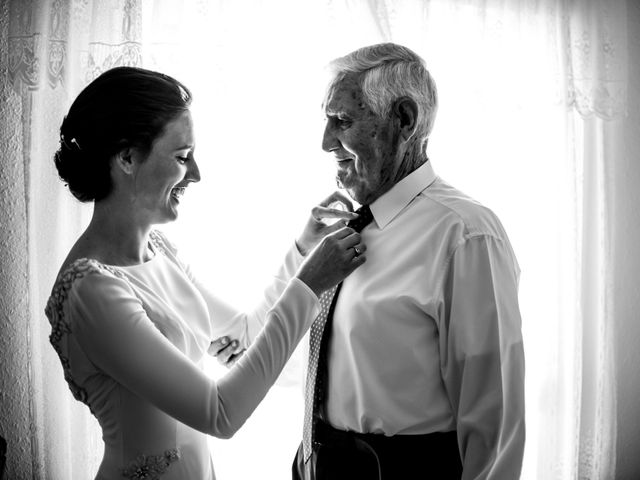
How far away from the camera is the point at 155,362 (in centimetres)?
126

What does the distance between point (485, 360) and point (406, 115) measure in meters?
0.58

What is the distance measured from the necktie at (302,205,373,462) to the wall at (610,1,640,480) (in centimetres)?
202

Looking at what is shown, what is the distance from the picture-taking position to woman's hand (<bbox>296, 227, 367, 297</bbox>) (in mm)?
1404

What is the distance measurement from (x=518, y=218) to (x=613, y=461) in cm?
124

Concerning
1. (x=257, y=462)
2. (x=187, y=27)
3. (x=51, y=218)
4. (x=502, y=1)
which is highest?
(x=502, y=1)

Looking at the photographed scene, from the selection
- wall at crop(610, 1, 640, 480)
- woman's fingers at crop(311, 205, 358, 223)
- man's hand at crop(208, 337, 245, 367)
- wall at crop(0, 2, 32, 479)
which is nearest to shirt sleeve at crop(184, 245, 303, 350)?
man's hand at crop(208, 337, 245, 367)

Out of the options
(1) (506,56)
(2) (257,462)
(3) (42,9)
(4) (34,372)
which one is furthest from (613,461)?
(3) (42,9)

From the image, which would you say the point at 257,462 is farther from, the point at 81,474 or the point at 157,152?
the point at 157,152

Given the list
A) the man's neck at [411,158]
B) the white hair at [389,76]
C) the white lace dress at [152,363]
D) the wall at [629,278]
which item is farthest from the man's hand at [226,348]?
the wall at [629,278]

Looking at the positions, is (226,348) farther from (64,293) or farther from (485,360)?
(485,360)

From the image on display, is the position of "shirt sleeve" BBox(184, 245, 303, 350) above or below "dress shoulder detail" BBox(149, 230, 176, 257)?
below

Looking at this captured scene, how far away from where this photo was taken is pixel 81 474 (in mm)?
2133

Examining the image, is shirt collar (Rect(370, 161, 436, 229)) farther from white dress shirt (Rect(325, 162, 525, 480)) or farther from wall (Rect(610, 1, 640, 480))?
wall (Rect(610, 1, 640, 480))

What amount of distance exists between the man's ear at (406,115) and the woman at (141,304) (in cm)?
27
